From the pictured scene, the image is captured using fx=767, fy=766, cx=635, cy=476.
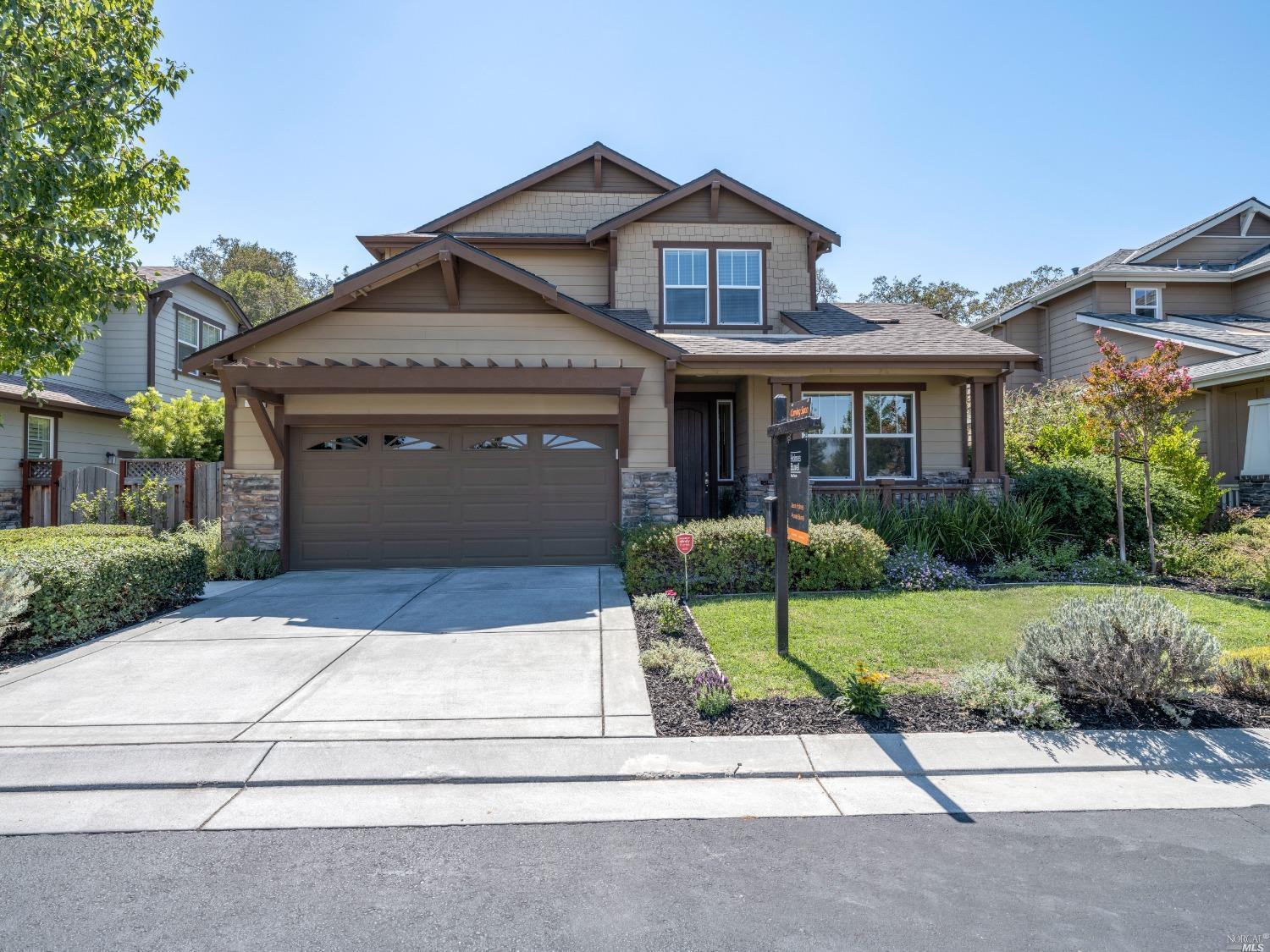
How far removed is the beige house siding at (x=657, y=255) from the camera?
14.6 meters

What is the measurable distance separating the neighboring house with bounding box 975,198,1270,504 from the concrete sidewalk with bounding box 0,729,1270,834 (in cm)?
1388

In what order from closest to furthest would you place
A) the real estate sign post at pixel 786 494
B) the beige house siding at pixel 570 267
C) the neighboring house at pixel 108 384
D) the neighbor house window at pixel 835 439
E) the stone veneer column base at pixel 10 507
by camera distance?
1. the real estate sign post at pixel 786 494
2. the neighbor house window at pixel 835 439
3. the stone veneer column base at pixel 10 507
4. the beige house siding at pixel 570 267
5. the neighboring house at pixel 108 384

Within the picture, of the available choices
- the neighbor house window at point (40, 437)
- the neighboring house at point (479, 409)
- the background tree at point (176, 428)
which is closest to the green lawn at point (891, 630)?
the neighboring house at point (479, 409)

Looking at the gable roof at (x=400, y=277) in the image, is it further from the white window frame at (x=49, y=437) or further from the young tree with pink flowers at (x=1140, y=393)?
the white window frame at (x=49, y=437)

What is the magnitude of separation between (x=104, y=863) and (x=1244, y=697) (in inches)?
289

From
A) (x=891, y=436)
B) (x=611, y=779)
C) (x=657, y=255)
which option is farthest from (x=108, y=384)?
(x=611, y=779)

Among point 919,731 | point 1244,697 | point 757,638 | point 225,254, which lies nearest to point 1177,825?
point 919,731

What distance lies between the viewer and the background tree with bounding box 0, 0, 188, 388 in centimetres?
793

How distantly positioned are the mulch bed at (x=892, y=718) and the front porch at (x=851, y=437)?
23.8ft

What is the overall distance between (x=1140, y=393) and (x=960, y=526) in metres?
2.92

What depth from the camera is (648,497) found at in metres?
12.1

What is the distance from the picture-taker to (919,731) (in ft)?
16.8

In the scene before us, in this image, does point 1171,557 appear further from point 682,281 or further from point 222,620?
point 222,620

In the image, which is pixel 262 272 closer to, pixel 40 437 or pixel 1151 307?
pixel 40 437
